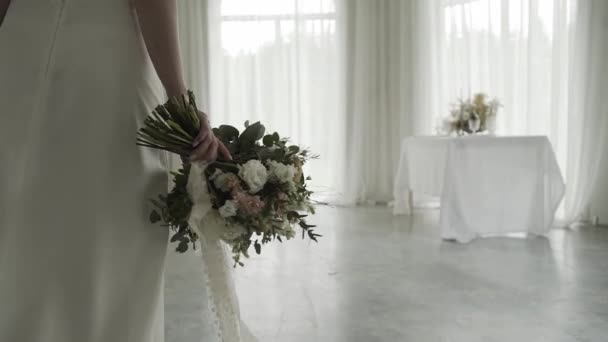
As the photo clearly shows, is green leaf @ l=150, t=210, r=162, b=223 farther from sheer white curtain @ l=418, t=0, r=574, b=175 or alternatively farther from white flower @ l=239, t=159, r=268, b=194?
sheer white curtain @ l=418, t=0, r=574, b=175

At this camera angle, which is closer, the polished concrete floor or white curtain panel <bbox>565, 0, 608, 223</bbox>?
the polished concrete floor

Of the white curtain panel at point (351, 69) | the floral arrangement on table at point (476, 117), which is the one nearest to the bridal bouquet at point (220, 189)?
the floral arrangement on table at point (476, 117)

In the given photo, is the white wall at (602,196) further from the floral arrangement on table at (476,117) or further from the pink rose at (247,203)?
the pink rose at (247,203)

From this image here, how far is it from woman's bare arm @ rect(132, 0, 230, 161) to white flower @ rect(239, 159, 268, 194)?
74mm

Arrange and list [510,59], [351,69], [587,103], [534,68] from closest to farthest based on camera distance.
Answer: [587,103]
[534,68]
[510,59]
[351,69]

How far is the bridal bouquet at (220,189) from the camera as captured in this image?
128 centimetres

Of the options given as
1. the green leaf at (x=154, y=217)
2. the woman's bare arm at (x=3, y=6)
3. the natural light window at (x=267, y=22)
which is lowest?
the green leaf at (x=154, y=217)

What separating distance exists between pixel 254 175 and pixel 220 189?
9 centimetres

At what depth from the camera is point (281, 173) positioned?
1.34m

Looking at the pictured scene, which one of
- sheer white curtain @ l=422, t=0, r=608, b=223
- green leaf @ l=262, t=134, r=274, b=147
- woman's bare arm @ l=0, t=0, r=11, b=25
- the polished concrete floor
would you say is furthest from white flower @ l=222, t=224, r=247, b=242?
sheer white curtain @ l=422, t=0, r=608, b=223

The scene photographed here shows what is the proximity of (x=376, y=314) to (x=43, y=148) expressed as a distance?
201 centimetres

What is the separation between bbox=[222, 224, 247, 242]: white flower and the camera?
4.29 feet

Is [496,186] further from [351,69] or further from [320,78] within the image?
[320,78]

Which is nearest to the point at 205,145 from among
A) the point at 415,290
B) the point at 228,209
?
the point at 228,209
